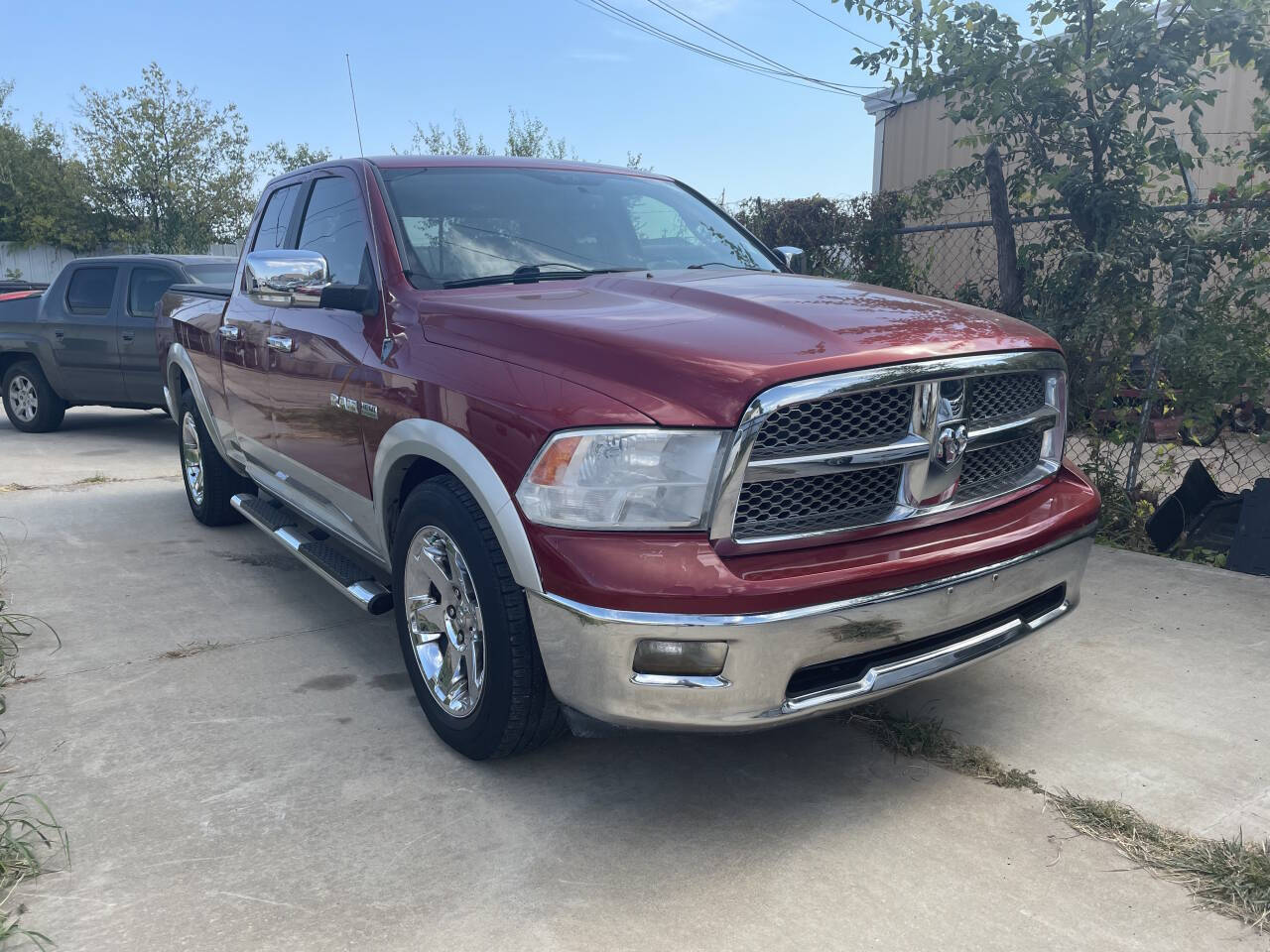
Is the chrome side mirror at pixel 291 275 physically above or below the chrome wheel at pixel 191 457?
above

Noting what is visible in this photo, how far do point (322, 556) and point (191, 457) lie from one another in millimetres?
2607

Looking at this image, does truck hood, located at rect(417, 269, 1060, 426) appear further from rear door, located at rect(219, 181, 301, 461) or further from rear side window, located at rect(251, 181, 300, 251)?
rear side window, located at rect(251, 181, 300, 251)

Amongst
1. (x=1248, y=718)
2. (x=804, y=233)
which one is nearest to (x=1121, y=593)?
(x=1248, y=718)

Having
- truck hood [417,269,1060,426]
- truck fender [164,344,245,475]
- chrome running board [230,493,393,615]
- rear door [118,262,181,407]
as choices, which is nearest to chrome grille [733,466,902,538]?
truck hood [417,269,1060,426]

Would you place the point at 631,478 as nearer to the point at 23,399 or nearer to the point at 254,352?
the point at 254,352

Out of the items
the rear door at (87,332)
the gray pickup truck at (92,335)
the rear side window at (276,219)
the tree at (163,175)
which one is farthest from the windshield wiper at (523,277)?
the tree at (163,175)

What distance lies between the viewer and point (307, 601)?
4.64 metres

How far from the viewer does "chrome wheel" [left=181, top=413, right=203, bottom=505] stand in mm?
5918

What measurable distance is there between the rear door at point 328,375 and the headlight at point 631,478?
124 cm

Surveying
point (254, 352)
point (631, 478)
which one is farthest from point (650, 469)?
point (254, 352)

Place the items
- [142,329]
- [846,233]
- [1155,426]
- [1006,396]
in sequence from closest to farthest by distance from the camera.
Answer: [1006,396] → [1155,426] → [846,233] → [142,329]

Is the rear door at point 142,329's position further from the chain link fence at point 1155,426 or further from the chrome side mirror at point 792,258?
the chain link fence at point 1155,426

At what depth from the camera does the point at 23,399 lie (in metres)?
10.2

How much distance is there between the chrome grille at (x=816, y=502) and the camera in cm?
247
